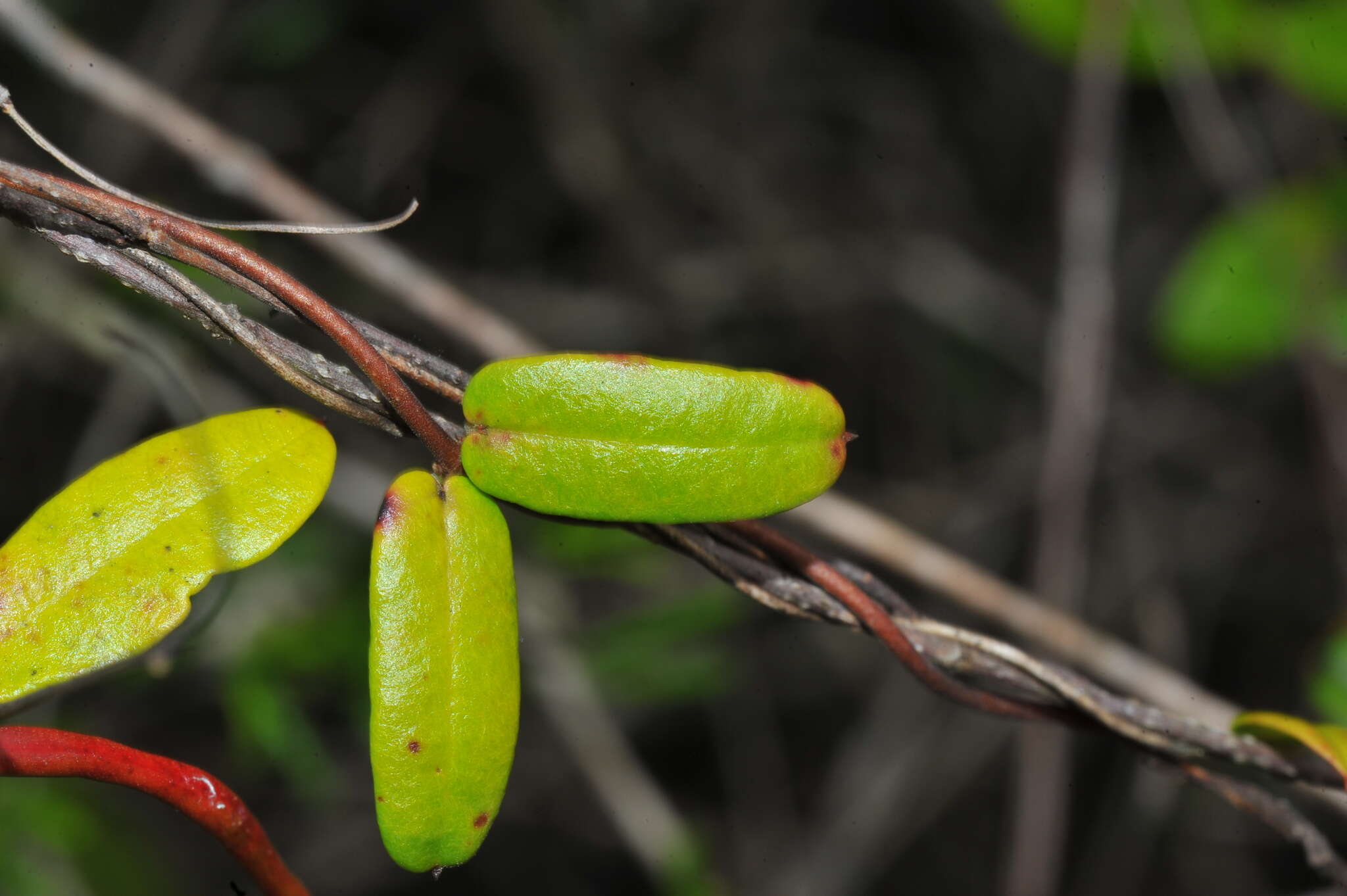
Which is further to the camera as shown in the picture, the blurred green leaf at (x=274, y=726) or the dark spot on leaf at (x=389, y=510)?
the blurred green leaf at (x=274, y=726)

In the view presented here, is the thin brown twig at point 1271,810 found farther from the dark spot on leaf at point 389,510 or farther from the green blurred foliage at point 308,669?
the green blurred foliage at point 308,669

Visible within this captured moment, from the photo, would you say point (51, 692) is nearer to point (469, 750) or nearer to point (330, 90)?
point (469, 750)

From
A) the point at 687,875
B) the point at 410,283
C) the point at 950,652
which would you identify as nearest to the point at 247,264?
the point at 950,652

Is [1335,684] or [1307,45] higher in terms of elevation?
[1307,45]

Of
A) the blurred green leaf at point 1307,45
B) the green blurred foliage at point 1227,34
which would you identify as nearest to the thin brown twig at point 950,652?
the green blurred foliage at point 1227,34

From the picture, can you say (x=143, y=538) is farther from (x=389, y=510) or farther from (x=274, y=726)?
(x=274, y=726)

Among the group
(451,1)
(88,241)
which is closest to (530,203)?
(451,1)

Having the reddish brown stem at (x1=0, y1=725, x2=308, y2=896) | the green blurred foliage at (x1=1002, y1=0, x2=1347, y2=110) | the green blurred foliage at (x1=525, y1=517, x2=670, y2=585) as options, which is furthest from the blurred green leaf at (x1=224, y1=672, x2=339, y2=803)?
the green blurred foliage at (x1=1002, y1=0, x2=1347, y2=110)

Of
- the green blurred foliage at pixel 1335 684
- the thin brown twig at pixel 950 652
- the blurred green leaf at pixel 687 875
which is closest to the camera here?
the thin brown twig at pixel 950 652
